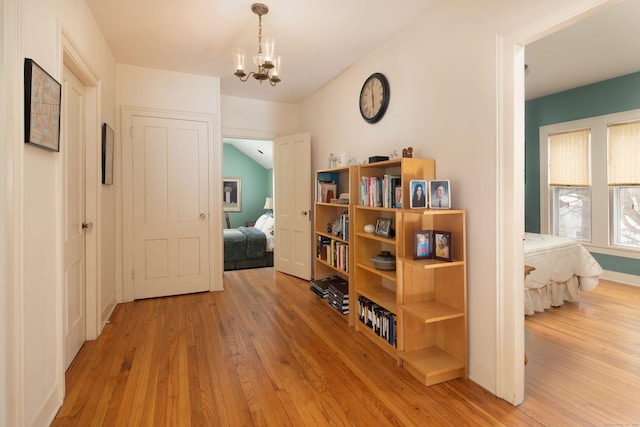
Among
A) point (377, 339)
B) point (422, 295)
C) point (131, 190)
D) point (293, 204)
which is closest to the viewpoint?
point (422, 295)

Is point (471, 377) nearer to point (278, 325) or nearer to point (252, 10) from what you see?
point (278, 325)

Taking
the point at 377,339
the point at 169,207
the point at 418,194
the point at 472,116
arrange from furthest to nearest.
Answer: the point at 169,207 < the point at 377,339 < the point at 418,194 < the point at 472,116

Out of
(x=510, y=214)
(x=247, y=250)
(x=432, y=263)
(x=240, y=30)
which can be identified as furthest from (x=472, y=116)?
(x=247, y=250)

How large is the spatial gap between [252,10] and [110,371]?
2832mm

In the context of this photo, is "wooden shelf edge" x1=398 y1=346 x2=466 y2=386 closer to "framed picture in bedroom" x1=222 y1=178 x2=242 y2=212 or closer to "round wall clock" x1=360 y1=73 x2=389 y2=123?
"round wall clock" x1=360 y1=73 x2=389 y2=123

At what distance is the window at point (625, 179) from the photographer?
13.2ft

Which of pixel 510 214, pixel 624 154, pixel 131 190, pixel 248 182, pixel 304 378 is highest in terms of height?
pixel 248 182

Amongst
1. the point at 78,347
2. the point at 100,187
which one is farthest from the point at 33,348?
the point at 100,187

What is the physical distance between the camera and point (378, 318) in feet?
8.37

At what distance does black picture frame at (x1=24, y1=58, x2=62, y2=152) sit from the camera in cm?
146

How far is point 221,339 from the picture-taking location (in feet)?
8.67

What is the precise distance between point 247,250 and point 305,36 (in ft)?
11.0

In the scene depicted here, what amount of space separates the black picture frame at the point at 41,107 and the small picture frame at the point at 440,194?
222cm

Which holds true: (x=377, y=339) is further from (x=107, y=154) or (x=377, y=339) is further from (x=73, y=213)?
(x=107, y=154)
